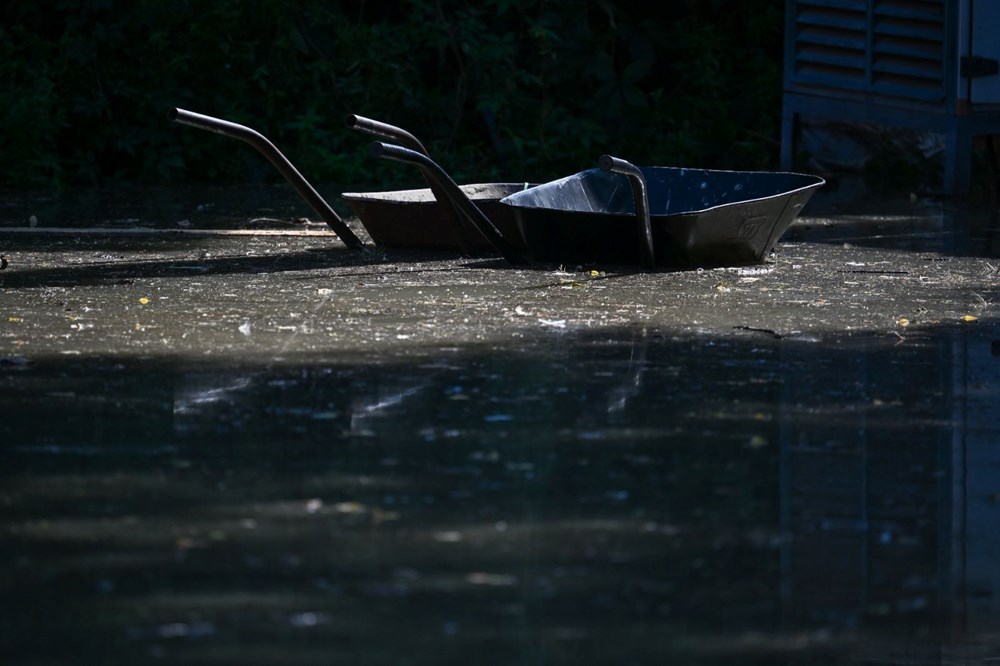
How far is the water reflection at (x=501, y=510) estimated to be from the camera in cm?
244

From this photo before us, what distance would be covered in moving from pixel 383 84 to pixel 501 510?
27.8 ft

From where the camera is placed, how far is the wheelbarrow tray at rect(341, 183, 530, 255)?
6.86 meters

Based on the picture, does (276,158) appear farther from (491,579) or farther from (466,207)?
(491,579)

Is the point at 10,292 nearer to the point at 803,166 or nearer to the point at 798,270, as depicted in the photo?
the point at 798,270

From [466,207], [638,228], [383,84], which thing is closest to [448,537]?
[638,228]

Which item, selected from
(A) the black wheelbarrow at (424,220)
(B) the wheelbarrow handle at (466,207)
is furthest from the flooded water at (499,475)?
(A) the black wheelbarrow at (424,220)

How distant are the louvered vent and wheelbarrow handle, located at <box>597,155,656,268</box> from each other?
382 centimetres

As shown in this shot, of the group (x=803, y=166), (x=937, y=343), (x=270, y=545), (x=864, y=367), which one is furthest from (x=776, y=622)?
(x=803, y=166)

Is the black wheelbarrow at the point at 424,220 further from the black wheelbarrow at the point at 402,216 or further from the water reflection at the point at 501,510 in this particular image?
the water reflection at the point at 501,510

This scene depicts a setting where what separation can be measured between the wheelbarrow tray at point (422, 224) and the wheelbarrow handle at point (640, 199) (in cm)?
61

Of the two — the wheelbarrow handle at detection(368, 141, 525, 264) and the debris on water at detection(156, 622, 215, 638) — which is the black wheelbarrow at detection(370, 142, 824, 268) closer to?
the wheelbarrow handle at detection(368, 141, 525, 264)

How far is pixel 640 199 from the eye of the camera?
6.14 meters

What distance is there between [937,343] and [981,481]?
1.58 m

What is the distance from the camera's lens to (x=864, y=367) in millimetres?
4395
